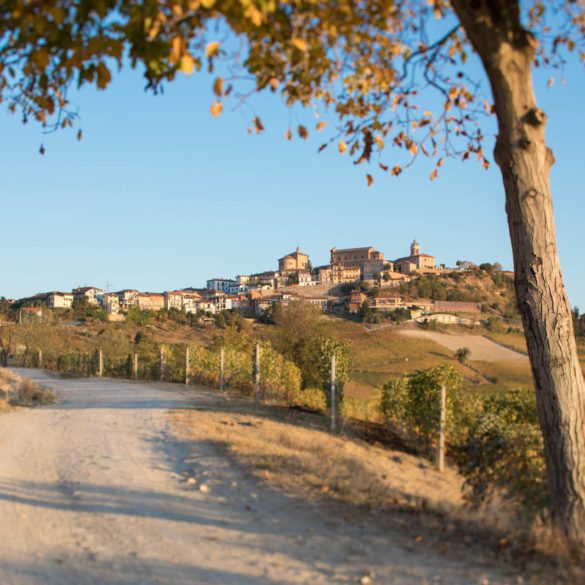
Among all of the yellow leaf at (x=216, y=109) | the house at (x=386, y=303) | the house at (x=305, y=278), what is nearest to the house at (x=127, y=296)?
the house at (x=305, y=278)

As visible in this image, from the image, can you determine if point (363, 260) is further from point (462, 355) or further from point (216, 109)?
Result: point (216, 109)

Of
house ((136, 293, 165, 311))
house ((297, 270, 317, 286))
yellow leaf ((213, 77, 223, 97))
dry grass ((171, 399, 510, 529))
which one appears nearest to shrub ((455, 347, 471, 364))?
dry grass ((171, 399, 510, 529))

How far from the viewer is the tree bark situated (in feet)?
16.8

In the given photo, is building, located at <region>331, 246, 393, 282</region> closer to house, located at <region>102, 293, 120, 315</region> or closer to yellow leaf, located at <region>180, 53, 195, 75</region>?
house, located at <region>102, 293, 120, 315</region>

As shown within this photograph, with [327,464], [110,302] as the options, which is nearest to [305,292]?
[110,302]

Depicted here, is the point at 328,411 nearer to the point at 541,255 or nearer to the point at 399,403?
the point at 399,403

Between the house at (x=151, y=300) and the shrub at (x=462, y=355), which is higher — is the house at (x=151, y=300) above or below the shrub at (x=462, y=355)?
above

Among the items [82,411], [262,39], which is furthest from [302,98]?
[82,411]

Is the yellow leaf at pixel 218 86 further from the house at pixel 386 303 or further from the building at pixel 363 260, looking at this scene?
the building at pixel 363 260

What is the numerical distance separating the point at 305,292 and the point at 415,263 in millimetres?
40455

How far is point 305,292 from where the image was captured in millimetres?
137125

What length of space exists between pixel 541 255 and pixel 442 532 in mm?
2449

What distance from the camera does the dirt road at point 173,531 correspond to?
450 cm

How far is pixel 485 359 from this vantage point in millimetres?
48594
